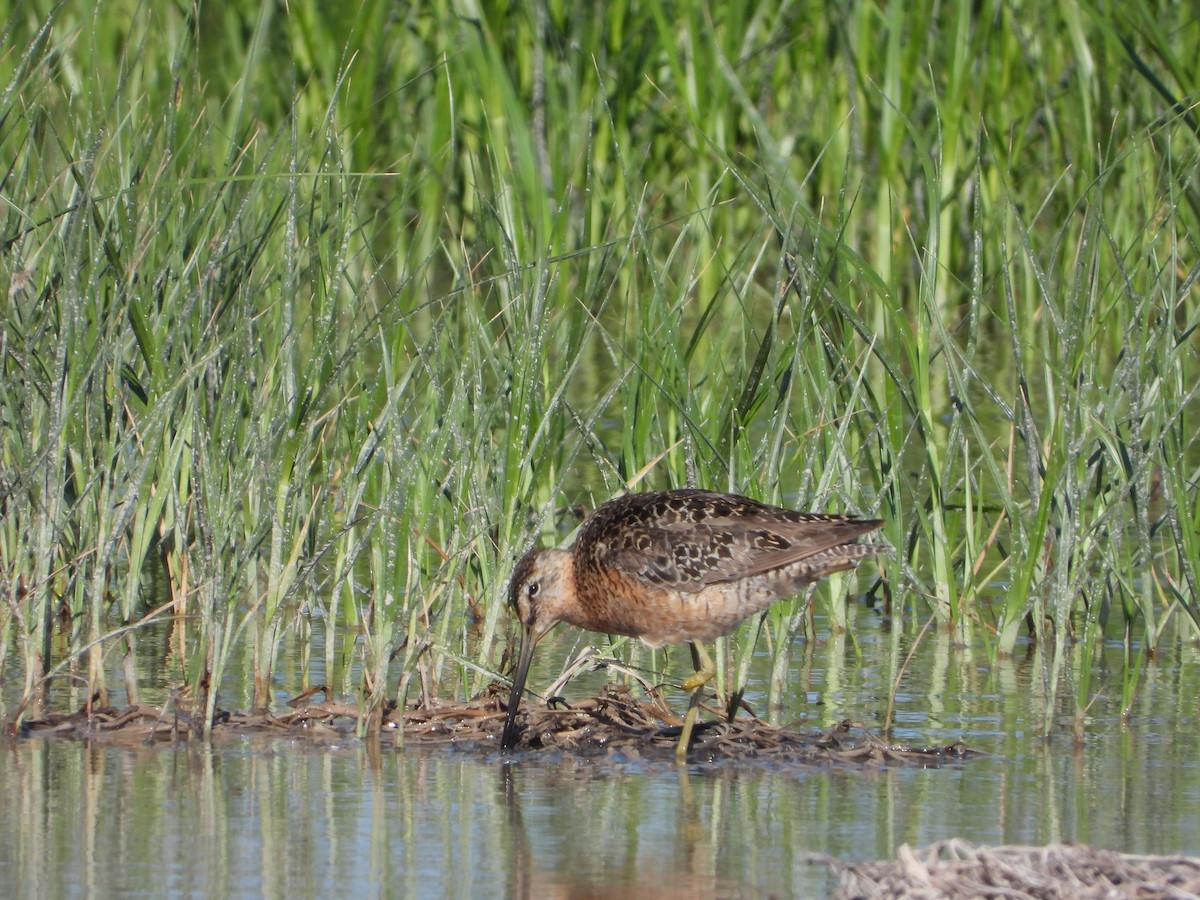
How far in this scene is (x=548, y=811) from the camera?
508 cm

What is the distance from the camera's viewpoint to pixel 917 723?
6.04 m

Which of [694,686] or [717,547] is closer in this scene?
[694,686]

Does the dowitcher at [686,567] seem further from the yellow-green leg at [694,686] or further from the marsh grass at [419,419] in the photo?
the marsh grass at [419,419]

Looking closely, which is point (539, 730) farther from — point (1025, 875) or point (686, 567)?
point (1025, 875)

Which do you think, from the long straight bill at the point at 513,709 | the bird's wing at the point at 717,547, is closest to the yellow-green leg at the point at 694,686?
the bird's wing at the point at 717,547

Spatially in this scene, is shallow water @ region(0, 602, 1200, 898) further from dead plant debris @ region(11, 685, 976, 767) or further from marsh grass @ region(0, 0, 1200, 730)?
marsh grass @ region(0, 0, 1200, 730)

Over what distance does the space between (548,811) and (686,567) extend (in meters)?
1.34

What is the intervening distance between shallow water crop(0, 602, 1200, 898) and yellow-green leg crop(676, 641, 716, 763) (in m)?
0.10

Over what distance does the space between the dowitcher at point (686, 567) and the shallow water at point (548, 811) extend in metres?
0.42

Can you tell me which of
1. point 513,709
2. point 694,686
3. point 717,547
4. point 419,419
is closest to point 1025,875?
point 513,709

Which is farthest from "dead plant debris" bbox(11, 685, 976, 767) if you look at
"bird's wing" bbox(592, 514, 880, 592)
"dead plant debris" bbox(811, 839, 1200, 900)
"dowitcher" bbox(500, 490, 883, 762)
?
"dead plant debris" bbox(811, 839, 1200, 900)

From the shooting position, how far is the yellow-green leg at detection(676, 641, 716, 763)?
18.6 ft

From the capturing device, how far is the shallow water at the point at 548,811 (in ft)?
14.8

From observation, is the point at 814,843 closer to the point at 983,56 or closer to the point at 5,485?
the point at 5,485
